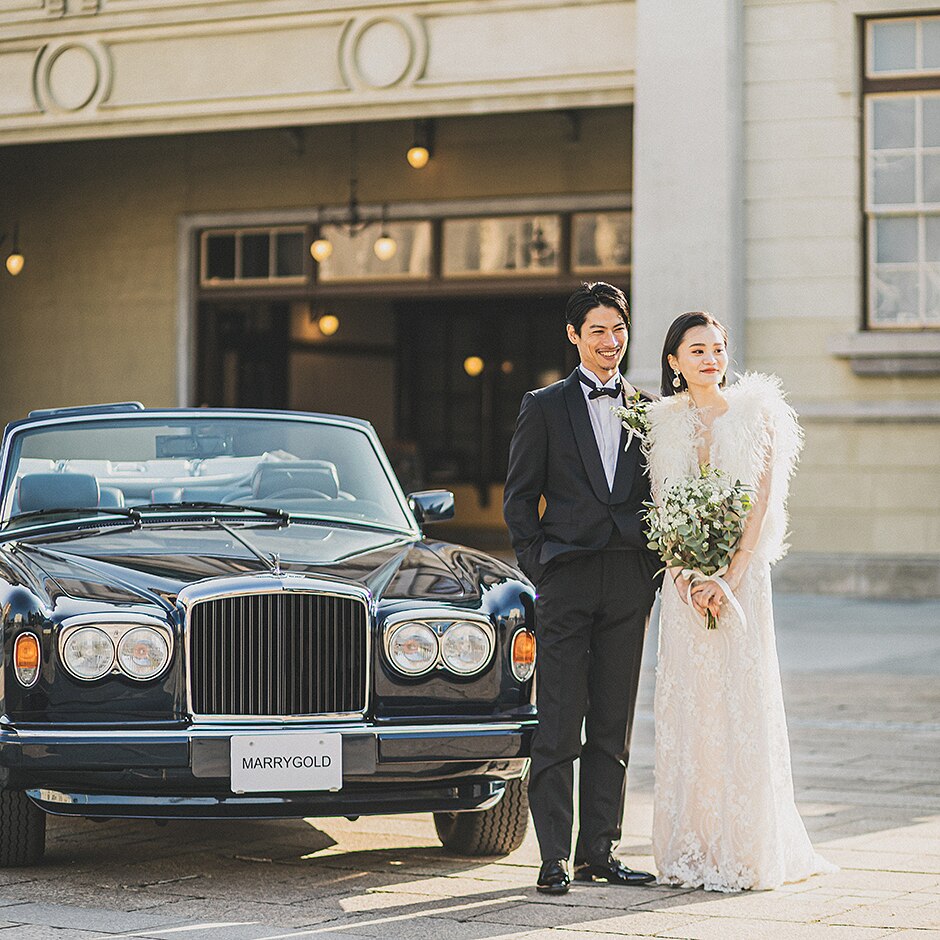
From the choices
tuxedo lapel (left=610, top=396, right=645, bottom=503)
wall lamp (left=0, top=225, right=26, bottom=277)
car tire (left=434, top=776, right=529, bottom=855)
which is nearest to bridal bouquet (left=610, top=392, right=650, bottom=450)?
tuxedo lapel (left=610, top=396, right=645, bottom=503)

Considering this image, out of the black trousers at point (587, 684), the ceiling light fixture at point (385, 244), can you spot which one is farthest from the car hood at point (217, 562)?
the ceiling light fixture at point (385, 244)

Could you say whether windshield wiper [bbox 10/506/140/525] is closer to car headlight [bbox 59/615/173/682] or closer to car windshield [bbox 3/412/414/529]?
car windshield [bbox 3/412/414/529]

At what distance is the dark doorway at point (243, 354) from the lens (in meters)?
21.5

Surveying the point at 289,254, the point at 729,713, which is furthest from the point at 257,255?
the point at 729,713

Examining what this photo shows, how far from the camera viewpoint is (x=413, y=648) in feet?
17.8

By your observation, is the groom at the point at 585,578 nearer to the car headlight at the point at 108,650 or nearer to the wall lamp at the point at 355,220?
the car headlight at the point at 108,650

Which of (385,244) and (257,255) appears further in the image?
(257,255)

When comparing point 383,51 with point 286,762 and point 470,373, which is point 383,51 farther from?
point 286,762

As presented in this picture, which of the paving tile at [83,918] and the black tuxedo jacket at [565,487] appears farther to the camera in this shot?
the black tuxedo jacket at [565,487]

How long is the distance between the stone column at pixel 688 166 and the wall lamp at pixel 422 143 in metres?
5.03

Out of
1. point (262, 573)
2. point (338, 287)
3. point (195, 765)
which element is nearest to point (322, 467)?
point (262, 573)

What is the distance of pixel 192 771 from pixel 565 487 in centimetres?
140

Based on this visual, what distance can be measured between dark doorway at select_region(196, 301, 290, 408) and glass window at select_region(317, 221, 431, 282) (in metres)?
1.31

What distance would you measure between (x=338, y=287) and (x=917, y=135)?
800 cm
